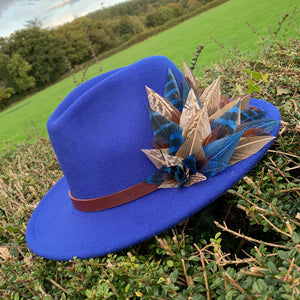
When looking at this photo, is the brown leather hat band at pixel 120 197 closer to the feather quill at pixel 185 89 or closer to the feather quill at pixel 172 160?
the feather quill at pixel 172 160

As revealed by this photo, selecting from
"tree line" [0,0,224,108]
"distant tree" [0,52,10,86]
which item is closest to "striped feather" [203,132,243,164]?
"tree line" [0,0,224,108]

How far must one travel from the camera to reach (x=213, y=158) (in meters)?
1.04

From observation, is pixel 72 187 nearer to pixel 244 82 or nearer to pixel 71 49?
pixel 244 82

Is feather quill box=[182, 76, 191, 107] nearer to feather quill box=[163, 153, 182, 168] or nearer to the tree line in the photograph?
feather quill box=[163, 153, 182, 168]

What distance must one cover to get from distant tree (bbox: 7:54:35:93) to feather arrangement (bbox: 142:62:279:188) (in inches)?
1766

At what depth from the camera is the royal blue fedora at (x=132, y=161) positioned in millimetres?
1046

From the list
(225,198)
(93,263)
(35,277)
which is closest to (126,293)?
(93,263)

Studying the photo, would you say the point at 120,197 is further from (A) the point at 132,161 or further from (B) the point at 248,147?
(B) the point at 248,147

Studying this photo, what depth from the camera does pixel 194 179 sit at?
3.46 ft

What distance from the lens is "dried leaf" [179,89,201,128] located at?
1.12 m

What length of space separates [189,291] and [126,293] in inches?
9.6

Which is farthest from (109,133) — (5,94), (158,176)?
(5,94)

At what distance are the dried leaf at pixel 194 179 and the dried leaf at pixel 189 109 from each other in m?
0.21

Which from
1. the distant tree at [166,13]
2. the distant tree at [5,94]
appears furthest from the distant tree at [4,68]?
the distant tree at [166,13]
